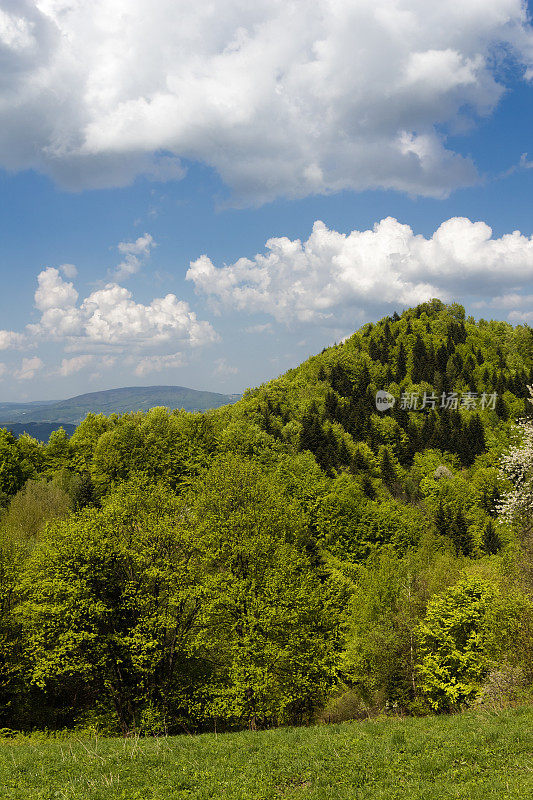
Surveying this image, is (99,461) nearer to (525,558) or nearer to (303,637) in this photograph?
(303,637)

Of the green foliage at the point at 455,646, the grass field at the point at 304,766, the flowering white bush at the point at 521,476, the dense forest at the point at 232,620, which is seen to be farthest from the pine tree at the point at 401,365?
the grass field at the point at 304,766

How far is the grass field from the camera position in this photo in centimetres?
1423

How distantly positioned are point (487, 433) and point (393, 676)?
117 metres

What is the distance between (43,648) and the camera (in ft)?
100

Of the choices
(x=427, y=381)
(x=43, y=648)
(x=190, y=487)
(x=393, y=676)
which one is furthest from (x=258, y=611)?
(x=427, y=381)

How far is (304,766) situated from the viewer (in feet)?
53.4

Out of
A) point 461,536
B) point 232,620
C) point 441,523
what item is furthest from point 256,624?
point 441,523

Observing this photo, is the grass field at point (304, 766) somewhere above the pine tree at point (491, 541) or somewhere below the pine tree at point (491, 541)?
above

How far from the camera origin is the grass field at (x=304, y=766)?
14.2 m

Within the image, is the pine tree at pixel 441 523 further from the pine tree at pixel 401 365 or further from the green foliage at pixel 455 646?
the pine tree at pixel 401 365

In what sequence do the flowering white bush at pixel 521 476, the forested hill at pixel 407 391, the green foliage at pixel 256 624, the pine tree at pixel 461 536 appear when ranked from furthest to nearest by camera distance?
the forested hill at pixel 407 391 < the pine tree at pixel 461 536 < the green foliage at pixel 256 624 < the flowering white bush at pixel 521 476

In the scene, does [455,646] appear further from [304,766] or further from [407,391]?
[407,391]

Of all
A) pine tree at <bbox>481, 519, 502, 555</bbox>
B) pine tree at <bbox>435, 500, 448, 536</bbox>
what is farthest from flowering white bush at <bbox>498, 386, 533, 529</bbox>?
pine tree at <bbox>435, 500, 448, 536</bbox>

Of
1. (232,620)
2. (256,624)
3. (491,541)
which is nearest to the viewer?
(256,624)
